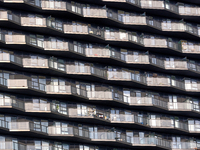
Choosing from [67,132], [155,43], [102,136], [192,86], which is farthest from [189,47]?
[67,132]

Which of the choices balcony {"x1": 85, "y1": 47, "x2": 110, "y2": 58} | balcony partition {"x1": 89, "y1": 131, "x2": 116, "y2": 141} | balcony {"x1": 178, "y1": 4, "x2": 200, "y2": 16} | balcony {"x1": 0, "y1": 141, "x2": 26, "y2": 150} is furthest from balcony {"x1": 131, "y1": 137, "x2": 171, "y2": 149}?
balcony {"x1": 178, "y1": 4, "x2": 200, "y2": 16}

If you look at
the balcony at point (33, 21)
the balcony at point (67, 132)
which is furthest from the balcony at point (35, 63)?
the balcony at point (67, 132)

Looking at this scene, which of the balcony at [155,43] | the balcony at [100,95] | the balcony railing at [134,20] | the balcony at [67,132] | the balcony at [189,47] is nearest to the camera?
the balcony at [67,132]

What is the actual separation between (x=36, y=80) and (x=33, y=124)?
7330 mm

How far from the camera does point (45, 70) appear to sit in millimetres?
126250

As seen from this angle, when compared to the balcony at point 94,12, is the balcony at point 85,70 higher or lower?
lower

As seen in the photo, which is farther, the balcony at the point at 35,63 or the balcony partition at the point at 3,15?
the balcony at the point at 35,63

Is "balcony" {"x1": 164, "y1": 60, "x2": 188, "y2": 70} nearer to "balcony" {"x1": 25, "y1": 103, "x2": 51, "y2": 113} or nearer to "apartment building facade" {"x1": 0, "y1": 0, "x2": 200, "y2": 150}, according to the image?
"apartment building facade" {"x1": 0, "y1": 0, "x2": 200, "y2": 150}

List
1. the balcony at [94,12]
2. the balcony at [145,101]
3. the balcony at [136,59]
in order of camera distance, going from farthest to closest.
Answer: the balcony at [136,59] → the balcony at [94,12] → the balcony at [145,101]

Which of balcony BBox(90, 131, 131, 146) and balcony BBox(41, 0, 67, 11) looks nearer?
balcony BBox(90, 131, 131, 146)

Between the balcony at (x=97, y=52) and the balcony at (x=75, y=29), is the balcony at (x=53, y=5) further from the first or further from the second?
the balcony at (x=97, y=52)

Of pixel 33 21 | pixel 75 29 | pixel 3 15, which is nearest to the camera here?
pixel 3 15

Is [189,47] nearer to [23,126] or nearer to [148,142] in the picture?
[148,142]

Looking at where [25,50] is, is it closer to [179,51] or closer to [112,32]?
[112,32]
